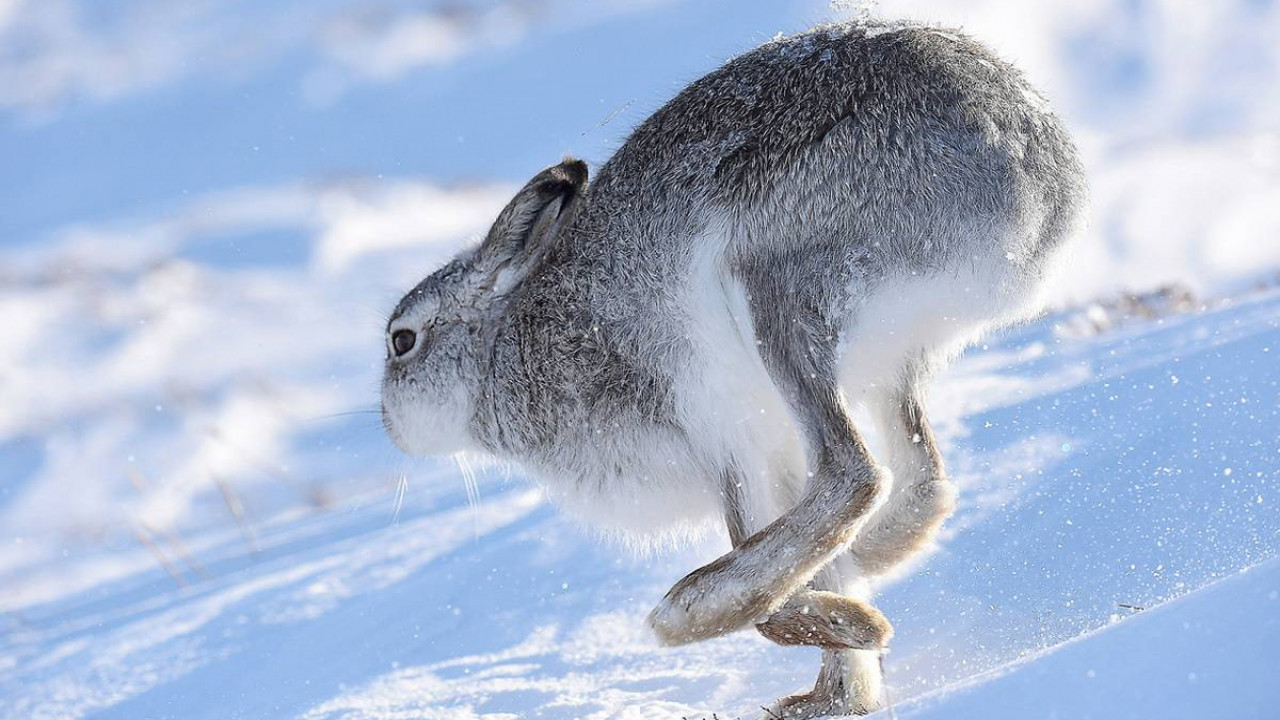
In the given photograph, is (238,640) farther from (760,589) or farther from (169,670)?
(760,589)

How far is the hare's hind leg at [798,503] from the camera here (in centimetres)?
296

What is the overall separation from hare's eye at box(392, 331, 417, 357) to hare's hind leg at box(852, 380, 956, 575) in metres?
1.51

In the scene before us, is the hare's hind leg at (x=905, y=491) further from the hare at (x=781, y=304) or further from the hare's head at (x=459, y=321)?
the hare's head at (x=459, y=321)

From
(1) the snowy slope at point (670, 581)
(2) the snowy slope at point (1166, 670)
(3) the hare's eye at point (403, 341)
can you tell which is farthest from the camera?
(3) the hare's eye at point (403, 341)

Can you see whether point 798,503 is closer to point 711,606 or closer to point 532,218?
point 711,606

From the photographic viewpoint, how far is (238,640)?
514 cm

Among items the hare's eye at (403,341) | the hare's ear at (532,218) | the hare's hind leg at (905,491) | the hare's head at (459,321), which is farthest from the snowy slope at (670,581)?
the hare's ear at (532,218)

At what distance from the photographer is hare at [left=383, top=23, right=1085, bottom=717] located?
9.77 feet

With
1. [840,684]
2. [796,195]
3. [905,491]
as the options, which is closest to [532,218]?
[796,195]

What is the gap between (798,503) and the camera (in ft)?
9.87

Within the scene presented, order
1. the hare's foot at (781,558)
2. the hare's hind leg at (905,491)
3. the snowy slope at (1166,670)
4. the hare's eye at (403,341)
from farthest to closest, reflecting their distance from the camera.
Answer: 1. the hare's eye at (403,341)
2. the hare's hind leg at (905,491)
3. the hare's foot at (781,558)
4. the snowy slope at (1166,670)

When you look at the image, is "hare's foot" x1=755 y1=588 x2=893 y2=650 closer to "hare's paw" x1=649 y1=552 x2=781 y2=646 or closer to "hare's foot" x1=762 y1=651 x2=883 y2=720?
"hare's paw" x1=649 y1=552 x2=781 y2=646

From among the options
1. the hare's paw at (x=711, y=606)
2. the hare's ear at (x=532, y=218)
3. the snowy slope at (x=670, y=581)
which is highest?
the hare's ear at (x=532, y=218)

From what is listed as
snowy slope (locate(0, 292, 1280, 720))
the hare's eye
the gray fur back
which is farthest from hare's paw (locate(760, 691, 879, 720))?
the hare's eye
